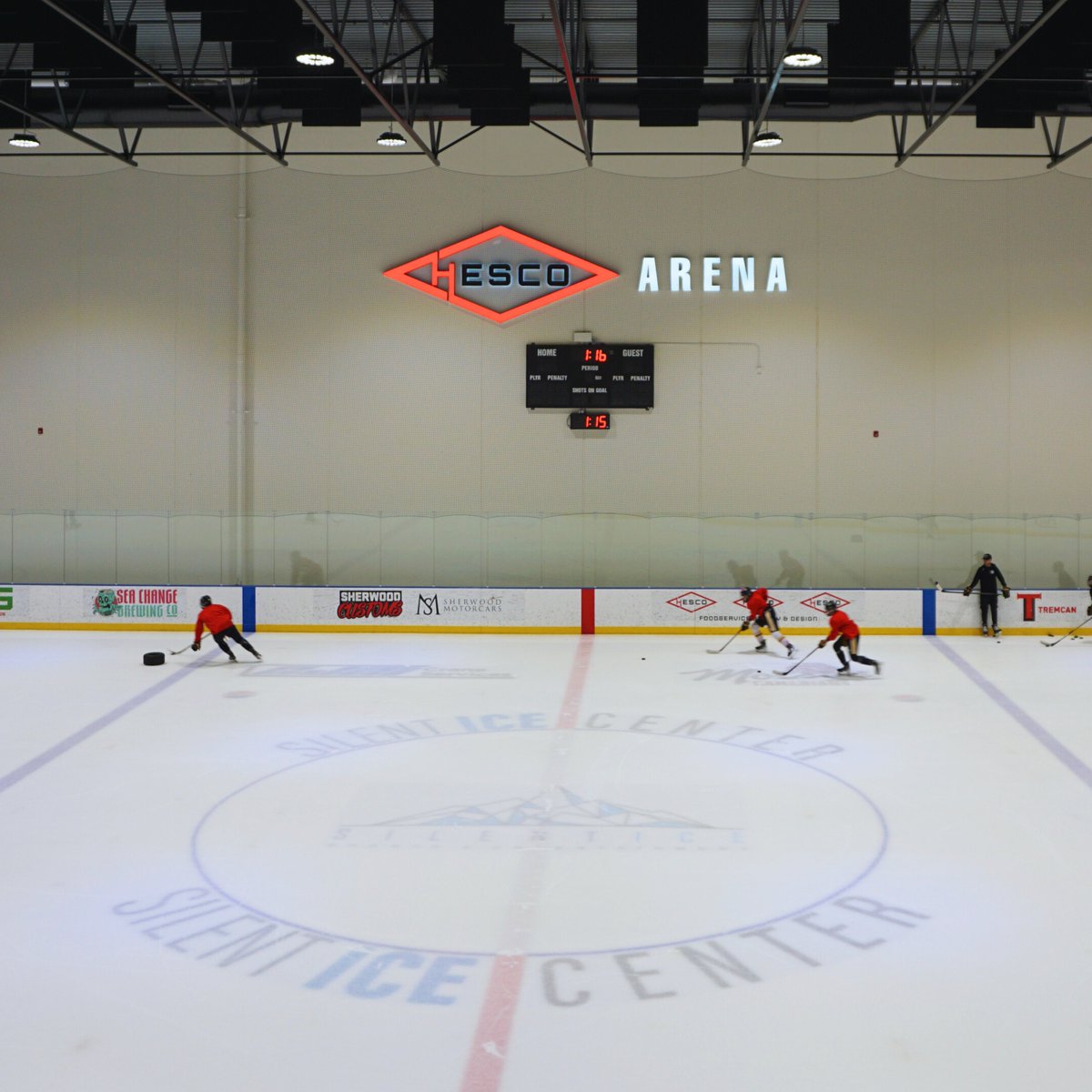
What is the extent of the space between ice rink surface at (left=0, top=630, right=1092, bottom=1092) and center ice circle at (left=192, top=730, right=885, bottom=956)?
0.11 feet

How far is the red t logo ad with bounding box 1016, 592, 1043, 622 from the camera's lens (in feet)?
66.5

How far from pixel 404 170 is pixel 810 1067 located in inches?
716

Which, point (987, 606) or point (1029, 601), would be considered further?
point (1029, 601)

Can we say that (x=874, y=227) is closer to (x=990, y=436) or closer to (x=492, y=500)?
(x=990, y=436)

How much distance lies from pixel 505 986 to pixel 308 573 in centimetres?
1641

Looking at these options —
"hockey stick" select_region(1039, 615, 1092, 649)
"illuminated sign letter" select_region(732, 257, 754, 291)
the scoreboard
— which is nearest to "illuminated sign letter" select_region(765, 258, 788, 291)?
"illuminated sign letter" select_region(732, 257, 754, 291)

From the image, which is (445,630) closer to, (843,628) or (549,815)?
(843,628)

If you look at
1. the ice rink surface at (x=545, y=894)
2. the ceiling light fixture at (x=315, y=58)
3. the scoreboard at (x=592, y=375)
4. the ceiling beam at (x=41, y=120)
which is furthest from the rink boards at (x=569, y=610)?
the ceiling light fixture at (x=315, y=58)

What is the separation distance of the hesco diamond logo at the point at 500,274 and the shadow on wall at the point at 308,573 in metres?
5.60

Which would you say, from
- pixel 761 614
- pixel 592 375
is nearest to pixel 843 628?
pixel 761 614

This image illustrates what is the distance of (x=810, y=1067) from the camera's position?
4969 millimetres

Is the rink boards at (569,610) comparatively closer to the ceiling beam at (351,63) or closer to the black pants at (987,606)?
the black pants at (987,606)

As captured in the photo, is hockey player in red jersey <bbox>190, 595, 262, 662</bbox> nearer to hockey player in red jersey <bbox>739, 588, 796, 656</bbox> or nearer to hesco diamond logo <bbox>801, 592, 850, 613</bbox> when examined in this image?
hockey player in red jersey <bbox>739, 588, 796, 656</bbox>

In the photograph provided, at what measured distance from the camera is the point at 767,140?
56.4ft
